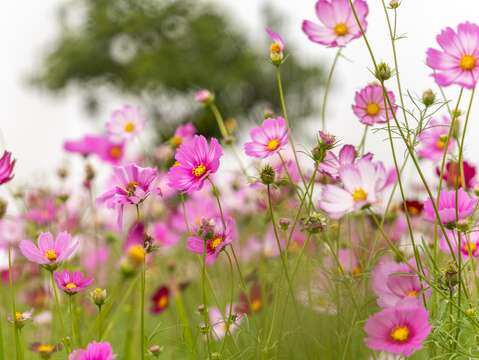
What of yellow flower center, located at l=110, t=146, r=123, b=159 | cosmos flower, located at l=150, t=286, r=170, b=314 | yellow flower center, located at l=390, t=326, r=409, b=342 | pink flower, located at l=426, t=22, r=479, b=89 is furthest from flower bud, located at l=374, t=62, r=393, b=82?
yellow flower center, located at l=110, t=146, r=123, b=159

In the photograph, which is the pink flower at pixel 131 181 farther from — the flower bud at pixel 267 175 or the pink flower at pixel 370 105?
the pink flower at pixel 370 105

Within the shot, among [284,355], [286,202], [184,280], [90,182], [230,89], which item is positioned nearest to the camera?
[284,355]

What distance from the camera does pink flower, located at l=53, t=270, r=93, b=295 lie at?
747mm

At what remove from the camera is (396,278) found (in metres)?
0.75

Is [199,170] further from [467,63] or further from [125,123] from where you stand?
[125,123]

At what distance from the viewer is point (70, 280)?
2.52 ft

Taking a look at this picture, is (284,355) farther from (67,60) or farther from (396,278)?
(67,60)

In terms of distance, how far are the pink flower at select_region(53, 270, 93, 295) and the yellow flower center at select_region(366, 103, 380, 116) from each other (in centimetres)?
36

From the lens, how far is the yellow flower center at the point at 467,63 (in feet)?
2.34

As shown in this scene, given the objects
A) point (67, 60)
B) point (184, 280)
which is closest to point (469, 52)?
point (184, 280)

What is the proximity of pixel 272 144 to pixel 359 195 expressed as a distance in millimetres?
155

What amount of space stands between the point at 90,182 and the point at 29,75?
11127 millimetres

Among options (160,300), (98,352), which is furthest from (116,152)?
(98,352)

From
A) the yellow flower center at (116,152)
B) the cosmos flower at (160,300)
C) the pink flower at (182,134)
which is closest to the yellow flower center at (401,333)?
the pink flower at (182,134)
